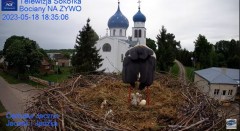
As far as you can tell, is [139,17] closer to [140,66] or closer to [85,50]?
[85,50]

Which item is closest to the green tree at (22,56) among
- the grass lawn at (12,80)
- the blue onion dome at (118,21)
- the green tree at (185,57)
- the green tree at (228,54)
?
the grass lawn at (12,80)

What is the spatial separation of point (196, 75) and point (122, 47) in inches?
282

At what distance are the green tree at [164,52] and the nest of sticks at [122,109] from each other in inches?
348

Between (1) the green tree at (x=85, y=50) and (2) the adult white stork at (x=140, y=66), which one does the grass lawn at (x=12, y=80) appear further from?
(1) the green tree at (x=85, y=50)

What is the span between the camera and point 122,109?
8.95ft

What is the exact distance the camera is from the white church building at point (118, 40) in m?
16.5

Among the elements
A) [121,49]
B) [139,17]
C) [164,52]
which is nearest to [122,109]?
[164,52]

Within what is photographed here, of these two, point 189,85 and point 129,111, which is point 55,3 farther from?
point 189,85

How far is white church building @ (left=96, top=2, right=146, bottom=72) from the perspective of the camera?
54.0 ft

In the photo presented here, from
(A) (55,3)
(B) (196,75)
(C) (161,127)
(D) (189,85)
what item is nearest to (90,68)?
(B) (196,75)

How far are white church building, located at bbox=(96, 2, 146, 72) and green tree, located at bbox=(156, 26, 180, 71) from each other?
138cm

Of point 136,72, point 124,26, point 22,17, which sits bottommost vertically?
point 136,72

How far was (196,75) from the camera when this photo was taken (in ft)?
32.5

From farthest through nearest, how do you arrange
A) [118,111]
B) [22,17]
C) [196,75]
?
[196,75] → [22,17] → [118,111]
